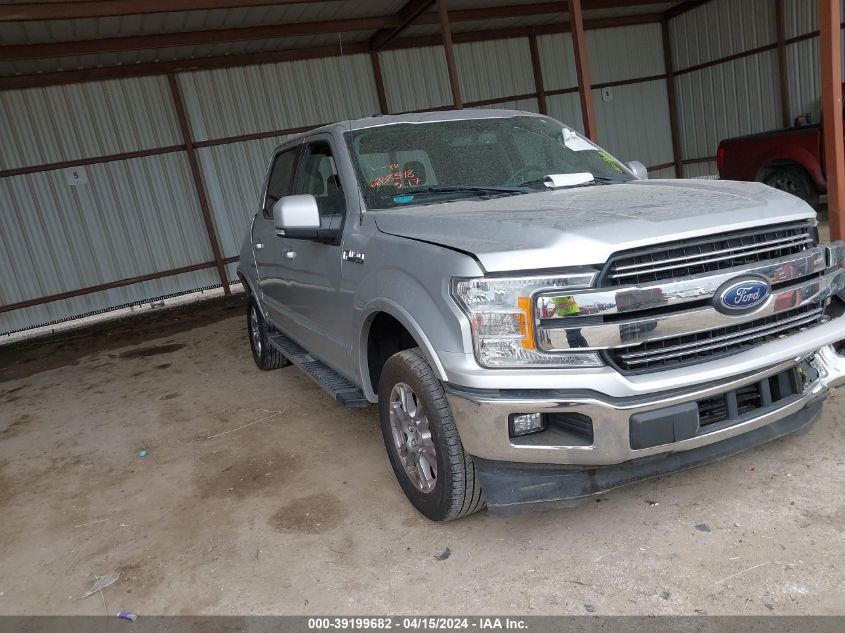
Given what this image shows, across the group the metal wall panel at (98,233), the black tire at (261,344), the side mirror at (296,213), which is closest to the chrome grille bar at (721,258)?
the side mirror at (296,213)

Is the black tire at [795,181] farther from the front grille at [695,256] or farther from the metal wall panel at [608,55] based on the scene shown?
the front grille at [695,256]

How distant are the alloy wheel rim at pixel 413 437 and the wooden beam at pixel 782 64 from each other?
1250cm

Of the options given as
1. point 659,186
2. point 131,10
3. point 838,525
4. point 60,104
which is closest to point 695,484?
point 838,525

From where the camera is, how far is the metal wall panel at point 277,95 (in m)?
10.9

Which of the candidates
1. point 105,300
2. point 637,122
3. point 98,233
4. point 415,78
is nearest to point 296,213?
point 98,233

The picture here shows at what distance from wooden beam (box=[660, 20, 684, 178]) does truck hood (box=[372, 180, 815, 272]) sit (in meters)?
13.2

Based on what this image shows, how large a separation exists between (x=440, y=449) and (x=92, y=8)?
6.66m

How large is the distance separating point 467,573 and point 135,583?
1.41 m

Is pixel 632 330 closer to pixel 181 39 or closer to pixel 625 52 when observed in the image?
pixel 181 39

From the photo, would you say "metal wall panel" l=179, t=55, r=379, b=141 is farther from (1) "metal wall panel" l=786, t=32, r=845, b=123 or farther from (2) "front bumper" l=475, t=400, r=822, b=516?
(2) "front bumper" l=475, t=400, r=822, b=516

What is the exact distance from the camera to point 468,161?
134 inches

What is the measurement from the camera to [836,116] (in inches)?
191

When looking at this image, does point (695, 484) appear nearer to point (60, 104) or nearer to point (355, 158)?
point (355, 158)

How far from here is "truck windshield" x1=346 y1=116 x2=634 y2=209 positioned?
10.6 feet
